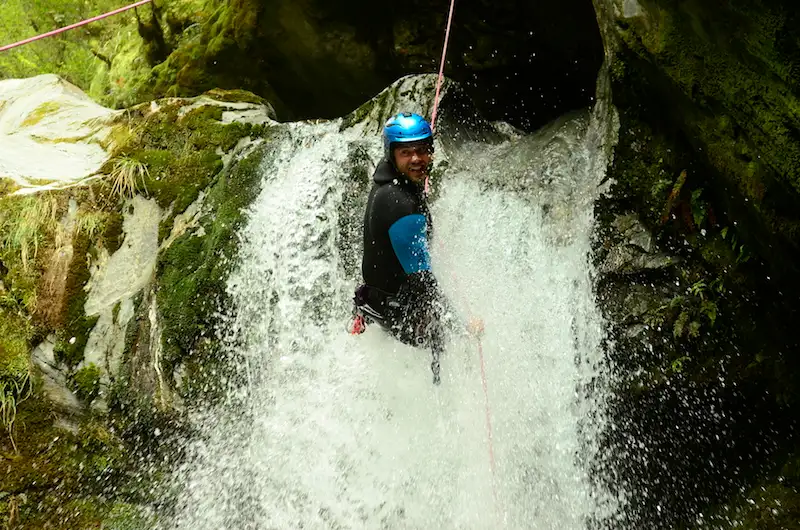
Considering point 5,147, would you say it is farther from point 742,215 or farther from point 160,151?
point 742,215

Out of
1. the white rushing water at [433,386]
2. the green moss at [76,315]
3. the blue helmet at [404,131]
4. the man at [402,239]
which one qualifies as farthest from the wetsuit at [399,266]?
the green moss at [76,315]

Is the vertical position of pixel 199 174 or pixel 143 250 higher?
pixel 199 174

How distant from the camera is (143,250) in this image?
18.4 ft

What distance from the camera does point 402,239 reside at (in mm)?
3590

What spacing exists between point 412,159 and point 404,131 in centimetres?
18

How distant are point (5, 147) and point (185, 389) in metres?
4.27

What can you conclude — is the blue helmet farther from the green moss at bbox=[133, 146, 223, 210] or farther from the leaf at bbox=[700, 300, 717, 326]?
the green moss at bbox=[133, 146, 223, 210]

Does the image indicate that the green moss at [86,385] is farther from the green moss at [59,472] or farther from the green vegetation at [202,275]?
the green vegetation at [202,275]

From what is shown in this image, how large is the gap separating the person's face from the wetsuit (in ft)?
0.18

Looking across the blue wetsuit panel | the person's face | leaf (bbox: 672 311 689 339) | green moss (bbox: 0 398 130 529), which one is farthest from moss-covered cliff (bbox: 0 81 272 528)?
leaf (bbox: 672 311 689 339)

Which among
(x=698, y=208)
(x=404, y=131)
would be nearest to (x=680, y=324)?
(x=698, y=208)

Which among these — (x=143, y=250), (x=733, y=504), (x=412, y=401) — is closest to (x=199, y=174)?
(x=143, y=250)

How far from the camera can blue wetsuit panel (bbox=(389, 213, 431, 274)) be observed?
3.55 m

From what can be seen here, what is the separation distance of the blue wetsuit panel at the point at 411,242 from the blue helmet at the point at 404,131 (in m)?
0.46
